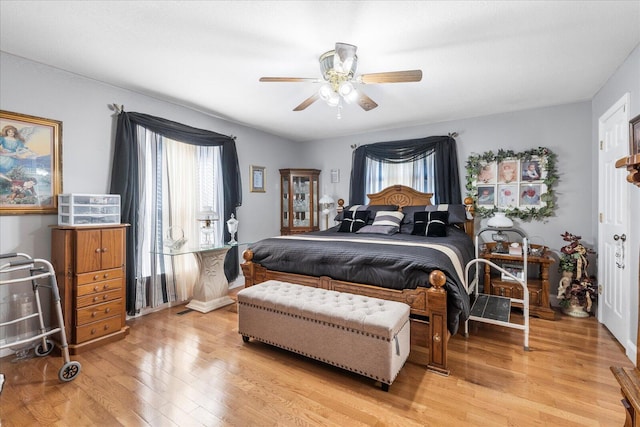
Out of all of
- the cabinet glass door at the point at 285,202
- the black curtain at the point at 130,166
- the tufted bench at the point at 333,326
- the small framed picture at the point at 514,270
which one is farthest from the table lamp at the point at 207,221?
the small framed picture at the point at 514,270

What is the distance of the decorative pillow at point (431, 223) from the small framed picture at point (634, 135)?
5.75 feet

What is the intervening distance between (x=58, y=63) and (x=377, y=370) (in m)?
3.65

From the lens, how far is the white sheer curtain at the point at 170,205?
3439mm

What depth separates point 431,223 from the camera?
3.73 m

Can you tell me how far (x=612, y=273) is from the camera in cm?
289

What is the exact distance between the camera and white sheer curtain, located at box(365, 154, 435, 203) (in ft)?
14.8

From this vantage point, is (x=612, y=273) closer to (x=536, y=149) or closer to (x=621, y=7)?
(x=536, y=149)

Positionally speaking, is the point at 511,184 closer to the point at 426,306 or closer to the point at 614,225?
the point at 614,225

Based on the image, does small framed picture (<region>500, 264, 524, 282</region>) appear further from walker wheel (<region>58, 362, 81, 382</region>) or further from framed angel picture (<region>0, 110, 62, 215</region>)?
framed angel picture (<region>0, 110, 62, 215</region>)

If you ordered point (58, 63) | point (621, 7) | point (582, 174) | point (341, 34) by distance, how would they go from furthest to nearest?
point (582, 174) → point (58, 63) → point (341, 34) → point (621, 7)

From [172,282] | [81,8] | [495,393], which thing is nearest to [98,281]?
[172,282]

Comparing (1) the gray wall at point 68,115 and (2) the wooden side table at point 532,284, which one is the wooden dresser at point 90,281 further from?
(2) the wooden side table at point 532,284

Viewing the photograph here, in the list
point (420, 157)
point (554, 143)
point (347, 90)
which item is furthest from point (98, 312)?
point (554, 143)

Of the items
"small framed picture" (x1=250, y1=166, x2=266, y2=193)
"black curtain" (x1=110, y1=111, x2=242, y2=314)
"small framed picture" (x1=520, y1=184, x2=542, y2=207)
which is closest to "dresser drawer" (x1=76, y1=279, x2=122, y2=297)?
"black curtain" (x1=110, y1=111, x2=242, y2=314)
